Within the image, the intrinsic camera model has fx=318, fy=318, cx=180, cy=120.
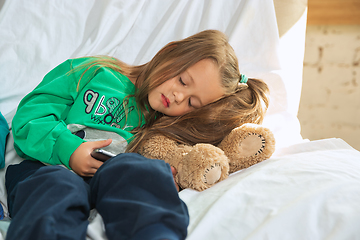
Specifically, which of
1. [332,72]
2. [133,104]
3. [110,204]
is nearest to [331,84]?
[332,72]

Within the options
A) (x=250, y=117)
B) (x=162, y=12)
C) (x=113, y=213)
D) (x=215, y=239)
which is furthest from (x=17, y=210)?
(x=162, y=12)

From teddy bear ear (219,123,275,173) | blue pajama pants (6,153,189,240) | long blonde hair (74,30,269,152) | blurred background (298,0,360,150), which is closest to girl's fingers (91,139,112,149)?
long blonde hair (74,30,269,152)

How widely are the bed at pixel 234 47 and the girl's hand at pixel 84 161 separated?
0.63ft

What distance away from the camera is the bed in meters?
0.62

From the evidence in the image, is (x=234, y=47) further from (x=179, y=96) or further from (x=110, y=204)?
(x=110, y=204)

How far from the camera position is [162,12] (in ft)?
4.67

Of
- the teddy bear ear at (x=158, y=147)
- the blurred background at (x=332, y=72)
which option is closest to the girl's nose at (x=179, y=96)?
the teddy bear ear at (x=158, y=147)

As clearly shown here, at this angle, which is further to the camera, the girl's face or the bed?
the girl's face

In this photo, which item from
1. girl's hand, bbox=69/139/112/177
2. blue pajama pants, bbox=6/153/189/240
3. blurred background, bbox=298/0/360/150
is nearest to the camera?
blue pajama pants, bbox=6/153/189/240

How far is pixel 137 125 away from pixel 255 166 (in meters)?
0.38

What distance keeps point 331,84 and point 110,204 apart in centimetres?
182

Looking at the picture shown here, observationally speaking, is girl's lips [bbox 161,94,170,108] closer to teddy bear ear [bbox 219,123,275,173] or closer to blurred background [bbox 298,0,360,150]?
teddy bear ear [bbox 219,123,275,173]

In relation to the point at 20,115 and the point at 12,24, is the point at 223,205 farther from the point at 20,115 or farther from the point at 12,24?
the point at 12,24

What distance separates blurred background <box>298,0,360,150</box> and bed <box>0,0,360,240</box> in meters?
0.58
